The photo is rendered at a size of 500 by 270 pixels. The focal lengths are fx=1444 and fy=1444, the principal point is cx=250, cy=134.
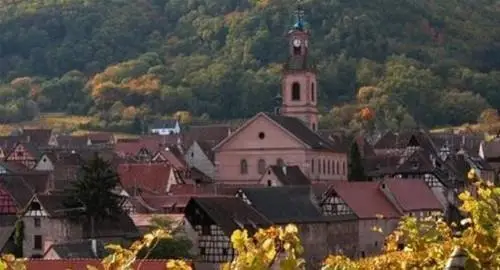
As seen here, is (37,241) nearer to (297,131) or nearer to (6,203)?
(6,203)

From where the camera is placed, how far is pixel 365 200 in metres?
64.1

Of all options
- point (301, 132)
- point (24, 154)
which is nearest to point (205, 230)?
point (301, 132)

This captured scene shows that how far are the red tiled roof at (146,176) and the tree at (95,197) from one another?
19662 mm

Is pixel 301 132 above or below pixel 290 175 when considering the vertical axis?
above

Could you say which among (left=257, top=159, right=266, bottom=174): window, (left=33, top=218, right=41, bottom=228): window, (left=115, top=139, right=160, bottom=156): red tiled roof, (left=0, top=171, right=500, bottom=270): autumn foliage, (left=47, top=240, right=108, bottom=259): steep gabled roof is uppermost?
(left=115, top=139, right=160, bottom=156): red tiled roof

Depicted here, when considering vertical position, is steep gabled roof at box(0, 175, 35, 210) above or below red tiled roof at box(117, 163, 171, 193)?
below

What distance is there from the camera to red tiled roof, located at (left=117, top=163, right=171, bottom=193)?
72625 mm

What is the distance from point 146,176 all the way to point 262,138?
8.07 m

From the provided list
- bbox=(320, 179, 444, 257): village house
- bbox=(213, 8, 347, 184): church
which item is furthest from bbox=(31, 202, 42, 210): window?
bbox=(213, 8, 347, 184): church

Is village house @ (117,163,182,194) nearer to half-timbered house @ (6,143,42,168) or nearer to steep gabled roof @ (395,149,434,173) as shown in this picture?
steep gabled roof @ (395,149,434,173)

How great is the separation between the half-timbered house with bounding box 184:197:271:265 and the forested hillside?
92.5m

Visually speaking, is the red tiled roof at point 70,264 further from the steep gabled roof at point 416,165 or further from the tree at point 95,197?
the steep gabled roof at point 416,165

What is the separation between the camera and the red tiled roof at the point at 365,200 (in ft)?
205

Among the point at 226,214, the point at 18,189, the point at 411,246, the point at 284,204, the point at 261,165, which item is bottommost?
the point at 411,246
